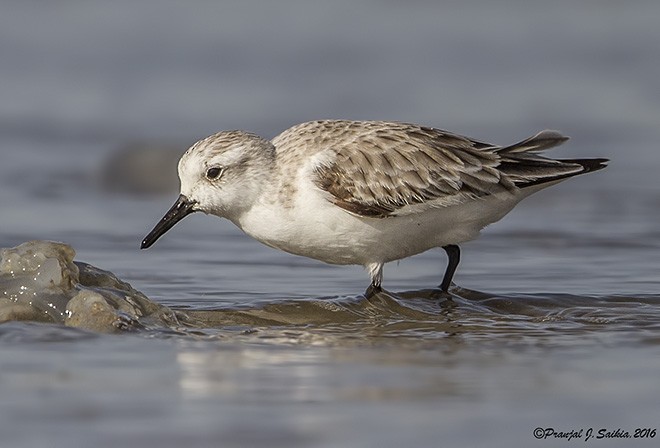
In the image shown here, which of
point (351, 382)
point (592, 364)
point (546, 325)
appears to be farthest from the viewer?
point (546, 325)

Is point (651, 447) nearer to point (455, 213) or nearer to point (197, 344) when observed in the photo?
point (197, 344)

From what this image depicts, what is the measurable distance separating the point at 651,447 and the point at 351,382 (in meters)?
1.44

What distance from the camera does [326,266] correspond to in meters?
9.20

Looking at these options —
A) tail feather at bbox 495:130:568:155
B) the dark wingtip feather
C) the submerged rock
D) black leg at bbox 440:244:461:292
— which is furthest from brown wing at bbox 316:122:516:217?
the submerged rock

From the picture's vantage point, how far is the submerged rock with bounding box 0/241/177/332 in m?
6.66

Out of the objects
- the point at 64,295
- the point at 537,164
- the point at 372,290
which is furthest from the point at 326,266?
the point at 64,295

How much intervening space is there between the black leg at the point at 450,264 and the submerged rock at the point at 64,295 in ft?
6.61

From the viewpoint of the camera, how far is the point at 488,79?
1527 cm

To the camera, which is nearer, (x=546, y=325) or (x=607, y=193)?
(x=546, y=325)

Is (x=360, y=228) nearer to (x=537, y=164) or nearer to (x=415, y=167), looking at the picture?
(x=415, y=167)

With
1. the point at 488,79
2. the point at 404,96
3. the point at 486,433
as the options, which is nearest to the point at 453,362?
the point at 486,433

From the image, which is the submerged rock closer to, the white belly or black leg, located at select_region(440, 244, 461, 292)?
the white belly

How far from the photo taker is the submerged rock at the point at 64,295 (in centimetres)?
666

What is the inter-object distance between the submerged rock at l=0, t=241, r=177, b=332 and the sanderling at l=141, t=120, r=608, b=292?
75 centimetres
